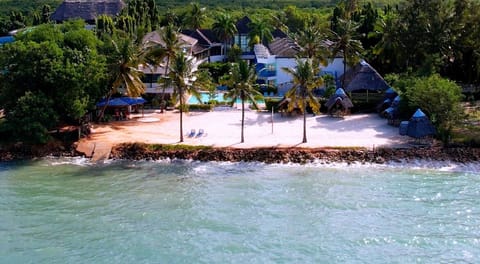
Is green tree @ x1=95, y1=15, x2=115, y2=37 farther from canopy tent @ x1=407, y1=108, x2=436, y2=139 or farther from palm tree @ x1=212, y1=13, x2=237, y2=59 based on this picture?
canopy tent @ x1=407, y1=108, x2=436, y2=139

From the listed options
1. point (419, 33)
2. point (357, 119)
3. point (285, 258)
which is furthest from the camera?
point (419, 33)

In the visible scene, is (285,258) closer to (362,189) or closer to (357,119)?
(362,189)

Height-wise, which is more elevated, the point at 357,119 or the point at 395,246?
the point at 357,119

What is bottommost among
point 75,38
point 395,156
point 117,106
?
point 395,156

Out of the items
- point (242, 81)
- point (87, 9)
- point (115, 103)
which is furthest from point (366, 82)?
point (87, 9)

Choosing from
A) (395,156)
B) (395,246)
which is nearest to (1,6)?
(395,156)

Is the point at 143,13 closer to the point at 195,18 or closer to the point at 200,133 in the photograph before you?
the point at 195,18

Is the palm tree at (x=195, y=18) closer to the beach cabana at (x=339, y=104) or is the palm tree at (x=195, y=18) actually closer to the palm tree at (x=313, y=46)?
the palm tree at (x=313, y=46)

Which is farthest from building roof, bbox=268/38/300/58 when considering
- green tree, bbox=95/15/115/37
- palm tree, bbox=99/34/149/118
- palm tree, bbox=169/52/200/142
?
green tree, bbox=95/15/115/37
